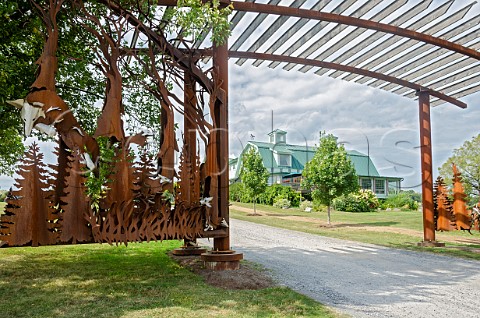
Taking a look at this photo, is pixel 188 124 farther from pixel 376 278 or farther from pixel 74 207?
pixel 376 278

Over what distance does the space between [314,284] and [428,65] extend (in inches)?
253

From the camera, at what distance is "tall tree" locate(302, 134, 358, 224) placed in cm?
2016

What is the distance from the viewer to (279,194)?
112 feet

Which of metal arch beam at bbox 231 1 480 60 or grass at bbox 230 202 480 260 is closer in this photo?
metal arch beam at bbox 231 1 480 60

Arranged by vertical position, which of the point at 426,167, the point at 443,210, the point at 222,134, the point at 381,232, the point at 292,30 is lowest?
the point at 381,232

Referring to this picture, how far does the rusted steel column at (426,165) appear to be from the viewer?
10945 millimetres

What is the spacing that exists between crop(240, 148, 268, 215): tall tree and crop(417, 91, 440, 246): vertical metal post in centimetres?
1590

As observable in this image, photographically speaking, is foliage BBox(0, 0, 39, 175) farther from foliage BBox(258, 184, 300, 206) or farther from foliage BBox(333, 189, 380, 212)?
foliage BBox(333, 189, 380, 212)

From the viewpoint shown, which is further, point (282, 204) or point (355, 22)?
point (282, 204)

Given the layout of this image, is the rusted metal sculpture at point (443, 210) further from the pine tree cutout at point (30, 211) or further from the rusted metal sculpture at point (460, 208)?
the pine tree cutout at point (30, 211)

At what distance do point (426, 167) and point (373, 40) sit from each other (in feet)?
13.8

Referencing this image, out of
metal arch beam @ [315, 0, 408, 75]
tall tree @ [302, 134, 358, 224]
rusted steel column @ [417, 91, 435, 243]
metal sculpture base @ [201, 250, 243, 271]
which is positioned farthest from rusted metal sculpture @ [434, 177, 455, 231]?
tall tree @ [302, 134, 358, 224]

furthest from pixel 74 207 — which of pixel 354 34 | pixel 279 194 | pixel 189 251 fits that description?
pixel 279 194

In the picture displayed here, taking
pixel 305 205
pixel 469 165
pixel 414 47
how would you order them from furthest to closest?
pixel 305 205, pixel 469 165, pixel 414 47
